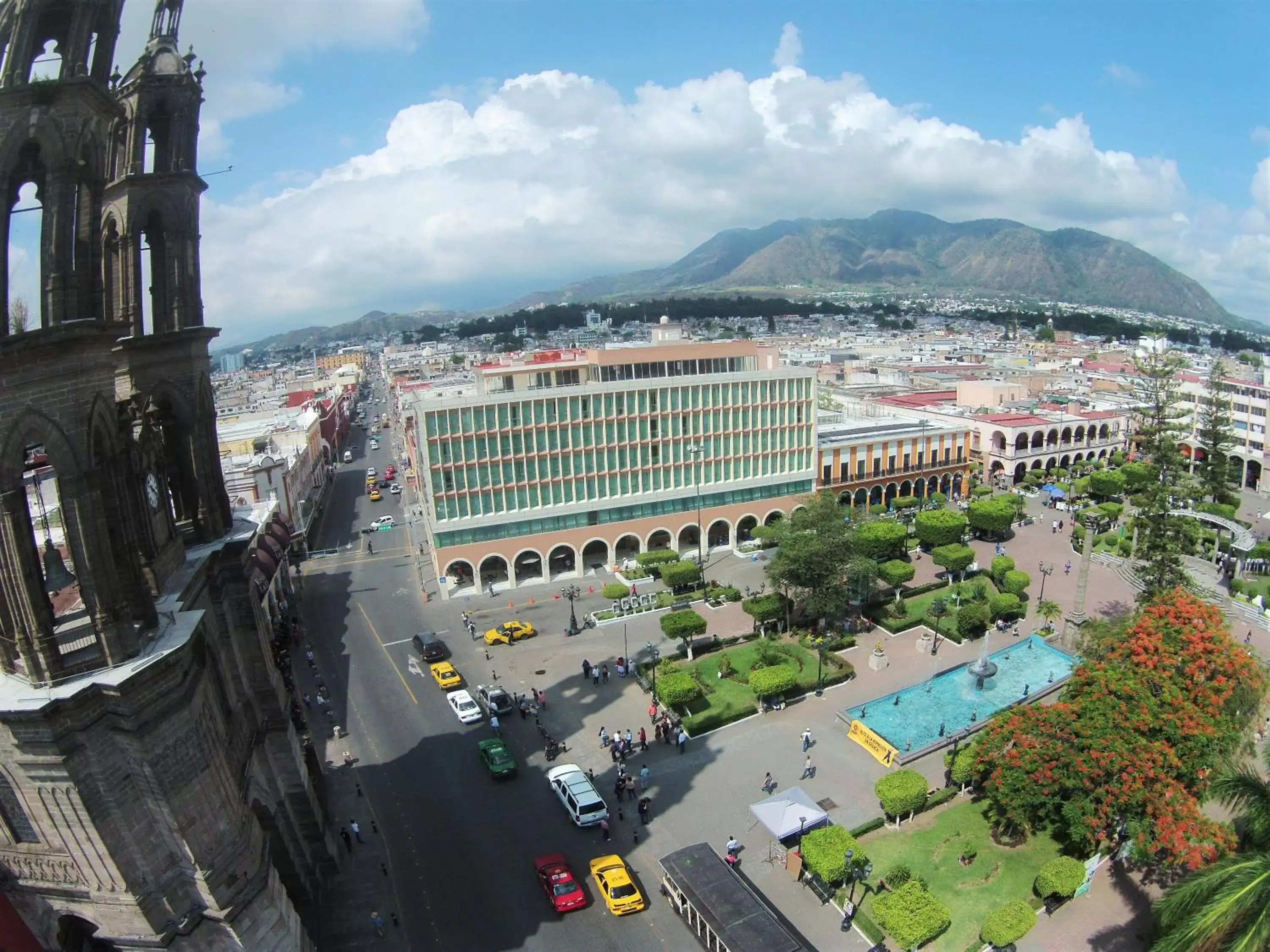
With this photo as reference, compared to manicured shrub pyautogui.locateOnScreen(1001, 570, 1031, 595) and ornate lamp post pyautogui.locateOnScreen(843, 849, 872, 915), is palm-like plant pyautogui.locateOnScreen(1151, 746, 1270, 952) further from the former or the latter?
manicured shrub pyautogui.locateOnScreen(1001, 570, 1031, 595)

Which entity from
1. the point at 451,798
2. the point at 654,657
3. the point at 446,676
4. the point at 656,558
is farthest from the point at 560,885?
the point at 656,558

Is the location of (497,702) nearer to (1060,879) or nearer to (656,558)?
(656,558)

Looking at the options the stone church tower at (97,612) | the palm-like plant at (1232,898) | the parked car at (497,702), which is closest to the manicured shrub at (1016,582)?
the parked car at (497,702)

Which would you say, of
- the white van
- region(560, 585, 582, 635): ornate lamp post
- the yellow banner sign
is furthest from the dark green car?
the yellow banner sign

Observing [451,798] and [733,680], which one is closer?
[451,798]

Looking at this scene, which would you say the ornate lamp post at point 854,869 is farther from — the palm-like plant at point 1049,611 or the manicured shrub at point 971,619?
the palm-like plant at point 1049,611

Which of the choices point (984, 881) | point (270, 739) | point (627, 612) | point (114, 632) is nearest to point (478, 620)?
point (627, 612)
